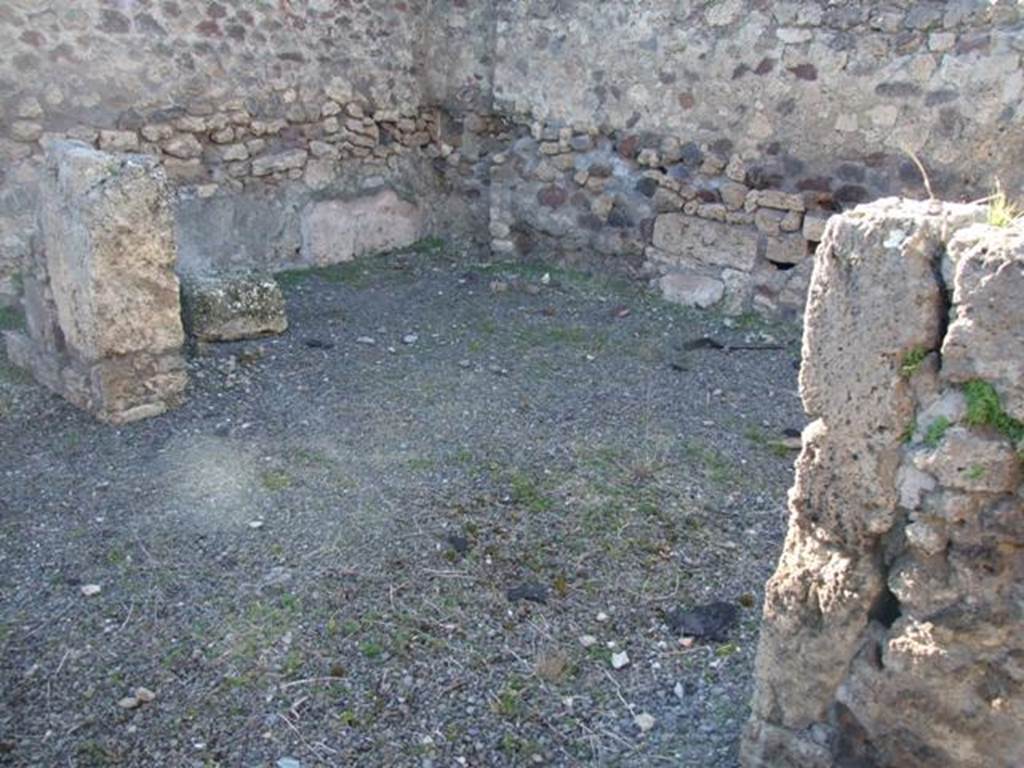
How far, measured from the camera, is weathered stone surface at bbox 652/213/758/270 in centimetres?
684

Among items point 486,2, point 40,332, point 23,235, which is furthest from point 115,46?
point 486,2

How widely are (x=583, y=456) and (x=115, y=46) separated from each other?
13.8ft

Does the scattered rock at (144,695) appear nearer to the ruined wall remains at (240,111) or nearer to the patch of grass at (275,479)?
the patch of grass at (275,479)

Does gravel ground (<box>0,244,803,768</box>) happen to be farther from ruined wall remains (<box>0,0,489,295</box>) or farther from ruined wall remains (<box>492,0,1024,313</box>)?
ruined wall remains (<box>0,0,489,295</box>)

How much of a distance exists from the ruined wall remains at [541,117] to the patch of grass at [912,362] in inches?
157

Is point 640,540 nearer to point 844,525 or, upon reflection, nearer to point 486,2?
point 844,525

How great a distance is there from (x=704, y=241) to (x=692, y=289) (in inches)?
13.6

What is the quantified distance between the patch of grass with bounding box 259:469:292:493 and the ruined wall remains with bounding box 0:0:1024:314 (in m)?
2.64

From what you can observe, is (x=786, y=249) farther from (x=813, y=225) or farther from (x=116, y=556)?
(x=116, y=556)

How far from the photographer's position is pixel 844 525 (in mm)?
2555

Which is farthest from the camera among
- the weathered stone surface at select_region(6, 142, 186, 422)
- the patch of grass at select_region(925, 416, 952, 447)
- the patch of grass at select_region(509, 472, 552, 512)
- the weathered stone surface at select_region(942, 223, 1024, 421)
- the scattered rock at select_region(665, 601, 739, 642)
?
the weathered stone surface at select_region(6, 142, 186, 422)

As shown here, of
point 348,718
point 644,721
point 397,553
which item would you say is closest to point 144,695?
point 348,718

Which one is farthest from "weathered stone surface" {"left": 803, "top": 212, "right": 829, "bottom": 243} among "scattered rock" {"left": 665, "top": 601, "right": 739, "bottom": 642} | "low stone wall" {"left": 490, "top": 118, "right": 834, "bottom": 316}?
"scattered rock" {"left": 665, "top": 601, "right": 739, "bottom": 642}

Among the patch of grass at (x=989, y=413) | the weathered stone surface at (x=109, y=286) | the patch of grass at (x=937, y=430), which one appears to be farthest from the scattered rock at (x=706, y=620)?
the weathered stone surface at (x=109, y=286)
